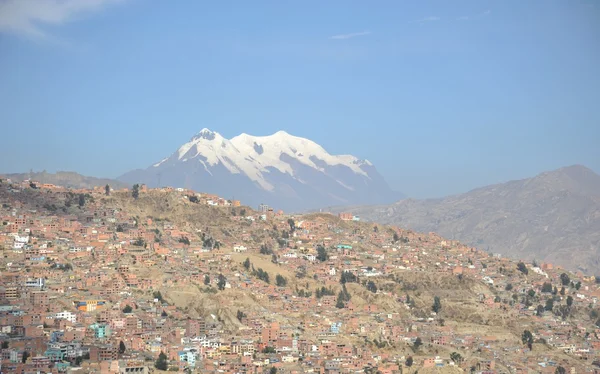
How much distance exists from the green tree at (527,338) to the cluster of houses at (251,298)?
110 millimetres

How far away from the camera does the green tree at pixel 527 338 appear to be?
58.8 meters

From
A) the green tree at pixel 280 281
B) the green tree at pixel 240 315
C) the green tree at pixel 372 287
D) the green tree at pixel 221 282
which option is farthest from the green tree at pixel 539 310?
the green tree at pixel 240 315

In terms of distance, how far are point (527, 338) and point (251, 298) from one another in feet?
52.3

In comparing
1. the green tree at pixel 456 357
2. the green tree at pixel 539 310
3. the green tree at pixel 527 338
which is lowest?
the green tree at pixel 456 357

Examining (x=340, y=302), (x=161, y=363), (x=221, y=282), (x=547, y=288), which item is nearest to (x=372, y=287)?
(x=340, y=302)

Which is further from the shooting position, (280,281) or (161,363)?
(280,281)

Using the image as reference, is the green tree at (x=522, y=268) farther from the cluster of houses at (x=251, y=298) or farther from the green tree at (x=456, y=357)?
the green tree at (x=456, y=357)

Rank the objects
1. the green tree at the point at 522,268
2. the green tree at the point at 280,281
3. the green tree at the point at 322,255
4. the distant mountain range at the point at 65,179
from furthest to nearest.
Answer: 1. the distant mountain range at the point at 65,179
2. the green tree at the point at 522,268
3. the green tree at the point at 322,255
4. the green tree at the point at 280,281

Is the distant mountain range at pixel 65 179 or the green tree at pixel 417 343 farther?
the distant mountain range at pixel 65 179

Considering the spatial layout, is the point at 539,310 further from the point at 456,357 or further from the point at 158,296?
the point at 158,296

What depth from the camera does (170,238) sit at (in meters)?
75.2

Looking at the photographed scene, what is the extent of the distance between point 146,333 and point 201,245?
2464 cm

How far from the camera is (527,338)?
195 ft

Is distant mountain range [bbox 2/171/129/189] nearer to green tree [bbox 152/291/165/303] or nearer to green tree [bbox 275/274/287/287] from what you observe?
green tree [bbox 275/274/287/287]
